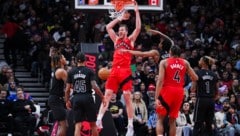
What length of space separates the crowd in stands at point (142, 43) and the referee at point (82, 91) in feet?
14.5

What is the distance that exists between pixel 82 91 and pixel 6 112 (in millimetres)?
4969

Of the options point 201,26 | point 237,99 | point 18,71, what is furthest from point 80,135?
point 201,26

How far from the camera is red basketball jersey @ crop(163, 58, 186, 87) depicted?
54.9 ft

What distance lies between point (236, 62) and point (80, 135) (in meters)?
10.7

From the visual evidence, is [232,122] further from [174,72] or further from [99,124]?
[174,72]

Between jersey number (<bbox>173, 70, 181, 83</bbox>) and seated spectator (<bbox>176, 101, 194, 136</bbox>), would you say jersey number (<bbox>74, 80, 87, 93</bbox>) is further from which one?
seated spectator (<bbox>176, 101, 194, 136</bbox>)

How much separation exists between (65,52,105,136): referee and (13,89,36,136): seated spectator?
15.1 ft

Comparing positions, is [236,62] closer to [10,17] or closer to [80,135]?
[10,17]

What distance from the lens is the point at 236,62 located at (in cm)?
2698

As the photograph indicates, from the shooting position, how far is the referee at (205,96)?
19.0 m

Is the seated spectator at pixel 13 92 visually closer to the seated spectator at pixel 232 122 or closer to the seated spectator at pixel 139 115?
the seated spectator at pixel 139 115

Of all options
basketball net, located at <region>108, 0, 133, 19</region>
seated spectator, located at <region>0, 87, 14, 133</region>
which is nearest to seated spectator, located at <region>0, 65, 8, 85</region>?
seated spectator, located at <region>0, 87, 14, 133</region>

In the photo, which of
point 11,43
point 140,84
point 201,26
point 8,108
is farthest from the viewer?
point 201,26

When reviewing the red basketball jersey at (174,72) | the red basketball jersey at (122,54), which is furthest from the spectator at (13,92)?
the red basketball jersey at (174,72)
